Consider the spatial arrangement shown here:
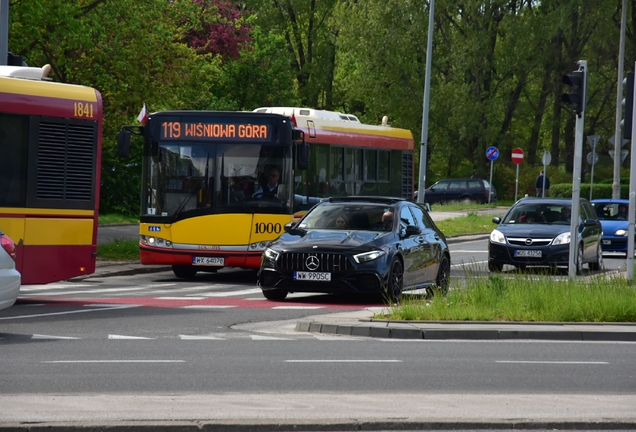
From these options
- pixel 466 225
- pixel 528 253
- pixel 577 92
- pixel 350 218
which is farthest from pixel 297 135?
pixel 466 225

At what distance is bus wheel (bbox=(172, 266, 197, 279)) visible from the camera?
77.8 feet

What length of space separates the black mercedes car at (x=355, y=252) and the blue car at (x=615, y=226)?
13.8 meters

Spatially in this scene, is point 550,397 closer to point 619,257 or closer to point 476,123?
point 619,257


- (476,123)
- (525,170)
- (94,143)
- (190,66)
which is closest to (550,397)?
(94,143)

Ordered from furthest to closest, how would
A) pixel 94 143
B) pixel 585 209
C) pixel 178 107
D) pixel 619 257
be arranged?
pixel 178 107, pixel 619 257, pixel 585 209, pixel 94 143

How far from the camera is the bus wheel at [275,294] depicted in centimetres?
1870

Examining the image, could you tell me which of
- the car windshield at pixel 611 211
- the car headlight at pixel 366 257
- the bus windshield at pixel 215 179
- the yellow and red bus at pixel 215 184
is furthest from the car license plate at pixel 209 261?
the car windshield at pixel 611 211

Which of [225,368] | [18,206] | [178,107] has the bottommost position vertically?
[225,368]

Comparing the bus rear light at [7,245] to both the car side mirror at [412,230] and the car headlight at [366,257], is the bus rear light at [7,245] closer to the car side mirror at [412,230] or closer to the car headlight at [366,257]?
the car headlight at [366,257]

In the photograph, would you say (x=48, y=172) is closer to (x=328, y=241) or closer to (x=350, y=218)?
(x=328, y=241)

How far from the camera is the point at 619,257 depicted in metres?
33.8

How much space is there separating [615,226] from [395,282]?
1618 cm

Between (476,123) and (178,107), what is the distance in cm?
2448

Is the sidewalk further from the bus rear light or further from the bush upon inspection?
the bush
